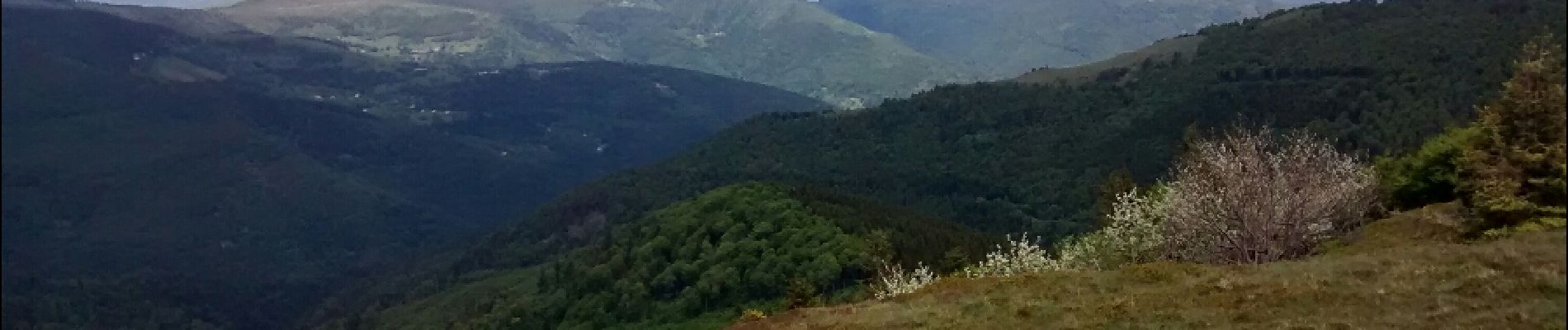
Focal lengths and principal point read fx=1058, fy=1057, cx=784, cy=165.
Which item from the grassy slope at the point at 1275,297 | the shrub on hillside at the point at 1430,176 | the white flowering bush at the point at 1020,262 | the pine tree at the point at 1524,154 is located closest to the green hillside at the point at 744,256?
the white flowering bush at the point at 1020,262

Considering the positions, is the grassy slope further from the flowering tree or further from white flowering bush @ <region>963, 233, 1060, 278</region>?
white flowering bush @ <region>963, 233, 1060, 278</region>

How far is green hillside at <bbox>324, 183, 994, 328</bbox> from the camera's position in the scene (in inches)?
5753

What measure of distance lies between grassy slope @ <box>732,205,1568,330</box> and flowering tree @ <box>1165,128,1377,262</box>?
6.00m

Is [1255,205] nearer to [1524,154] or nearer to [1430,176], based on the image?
[1524,154]

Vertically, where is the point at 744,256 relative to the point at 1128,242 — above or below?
below

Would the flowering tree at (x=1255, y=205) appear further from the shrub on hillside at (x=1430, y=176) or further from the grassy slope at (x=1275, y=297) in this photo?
the grassy slope at (x=1275, y=297)

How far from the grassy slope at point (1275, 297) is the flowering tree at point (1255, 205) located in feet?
19.7

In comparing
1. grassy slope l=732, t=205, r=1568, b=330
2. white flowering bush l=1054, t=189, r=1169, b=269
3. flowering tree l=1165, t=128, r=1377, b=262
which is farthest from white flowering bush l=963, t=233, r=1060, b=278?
grassy slope l=732, t=205, r=1568, b=330

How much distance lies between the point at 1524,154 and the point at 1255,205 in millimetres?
12140

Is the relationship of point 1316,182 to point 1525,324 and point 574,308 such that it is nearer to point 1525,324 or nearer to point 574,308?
point 1525,324

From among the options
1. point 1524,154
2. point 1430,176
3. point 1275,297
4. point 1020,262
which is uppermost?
point 1524,154

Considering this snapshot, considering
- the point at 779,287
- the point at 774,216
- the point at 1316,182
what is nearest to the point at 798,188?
the point at 774,216

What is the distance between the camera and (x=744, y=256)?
541 ft

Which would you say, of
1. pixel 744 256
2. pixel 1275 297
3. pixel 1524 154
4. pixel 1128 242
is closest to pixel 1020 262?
pixel 1128 242
